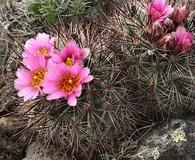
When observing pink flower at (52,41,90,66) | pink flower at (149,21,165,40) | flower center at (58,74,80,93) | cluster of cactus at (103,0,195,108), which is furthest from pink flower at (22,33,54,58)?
pink flower at (149,21,165,40)

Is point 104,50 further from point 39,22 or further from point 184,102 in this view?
point 39,22

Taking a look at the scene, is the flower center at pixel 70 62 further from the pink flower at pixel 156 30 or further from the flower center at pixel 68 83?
the pink flower at pixel 156 30

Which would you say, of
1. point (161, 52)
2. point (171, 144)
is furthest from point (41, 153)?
point (161, 52)

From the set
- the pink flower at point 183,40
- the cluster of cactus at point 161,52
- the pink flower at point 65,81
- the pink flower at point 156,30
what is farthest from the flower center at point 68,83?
the pink flower at point 183,40

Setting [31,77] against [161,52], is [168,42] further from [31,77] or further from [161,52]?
[31,77]

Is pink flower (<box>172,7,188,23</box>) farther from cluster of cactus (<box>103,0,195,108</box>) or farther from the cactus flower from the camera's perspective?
the cactus flower
